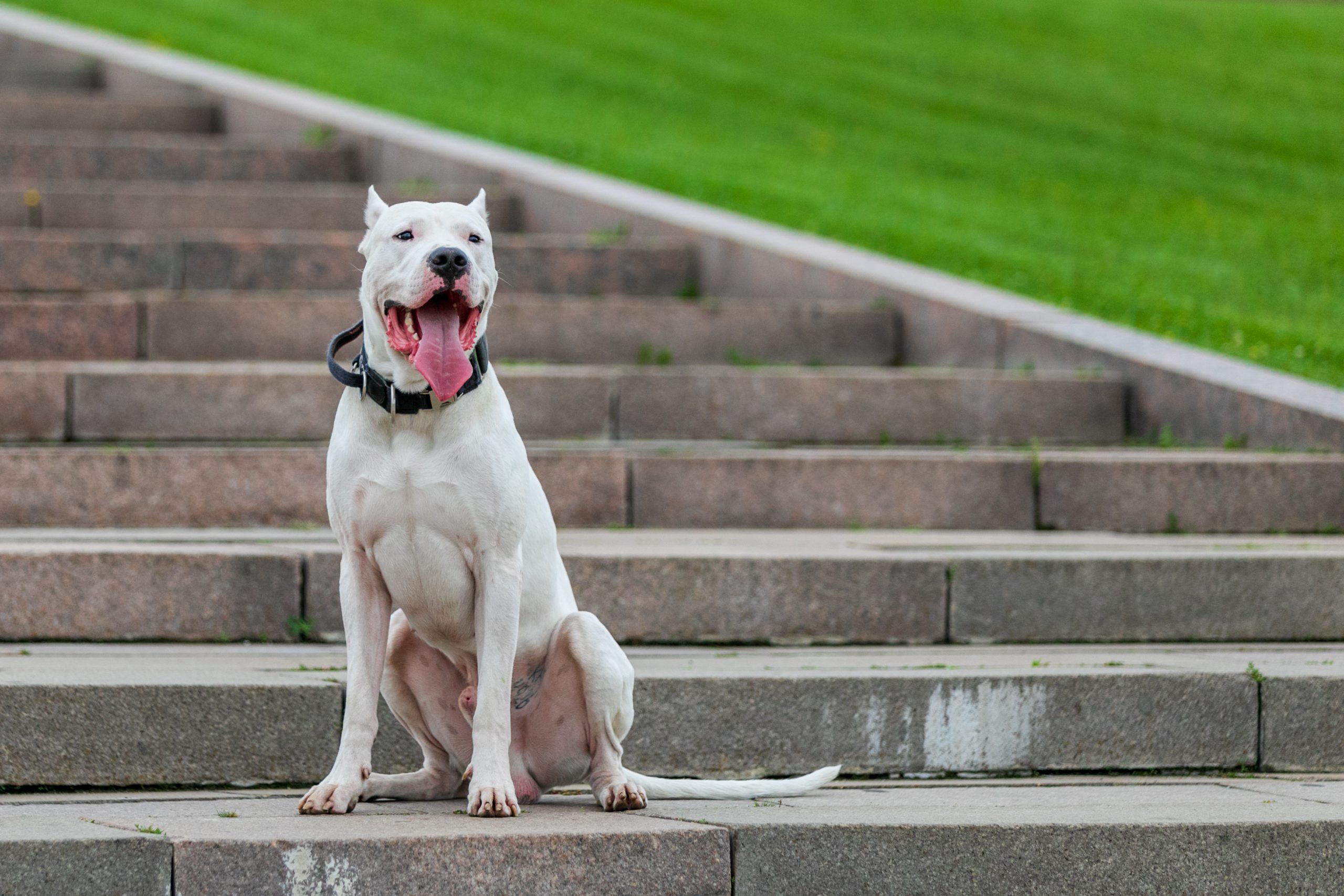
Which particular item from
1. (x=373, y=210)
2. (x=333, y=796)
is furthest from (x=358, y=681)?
(x=373, y=210)

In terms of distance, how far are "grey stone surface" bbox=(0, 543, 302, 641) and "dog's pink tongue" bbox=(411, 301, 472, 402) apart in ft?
5.51

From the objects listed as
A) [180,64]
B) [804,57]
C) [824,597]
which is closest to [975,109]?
[804,57]

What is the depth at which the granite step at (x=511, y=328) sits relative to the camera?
23.2ft

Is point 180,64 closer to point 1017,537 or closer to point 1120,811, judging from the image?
point 1017,537

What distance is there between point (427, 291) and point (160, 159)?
7247 mm

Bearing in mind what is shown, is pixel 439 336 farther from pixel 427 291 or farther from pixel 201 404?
pixel 201 404

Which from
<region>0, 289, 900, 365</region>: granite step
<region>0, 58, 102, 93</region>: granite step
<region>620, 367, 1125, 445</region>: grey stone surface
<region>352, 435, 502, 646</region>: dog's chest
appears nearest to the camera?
<region>352, 435, 502, 646</region>: dog's chest

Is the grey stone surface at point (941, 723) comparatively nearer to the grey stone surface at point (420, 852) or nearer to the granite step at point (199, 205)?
the grey stone surface at point (420, 852)

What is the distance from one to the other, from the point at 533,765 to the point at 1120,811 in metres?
1.36

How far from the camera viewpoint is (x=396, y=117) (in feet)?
36.8

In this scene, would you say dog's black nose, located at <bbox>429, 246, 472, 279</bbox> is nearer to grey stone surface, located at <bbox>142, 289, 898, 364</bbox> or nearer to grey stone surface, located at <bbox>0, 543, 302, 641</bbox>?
grey stone surface, located at <bbox>0, 543, 302, 641</bbox>

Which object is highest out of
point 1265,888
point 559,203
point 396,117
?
point 396,117

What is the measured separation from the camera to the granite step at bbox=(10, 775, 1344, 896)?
3262 millimetres

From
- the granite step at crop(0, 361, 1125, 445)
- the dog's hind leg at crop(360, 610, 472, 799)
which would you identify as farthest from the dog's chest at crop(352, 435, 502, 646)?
the granite step at crop(0, 361, 1125, 445)
